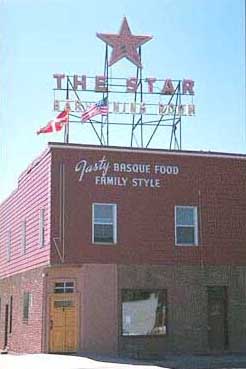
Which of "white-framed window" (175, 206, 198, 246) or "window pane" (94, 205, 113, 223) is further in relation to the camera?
"white-framed window" (175, 206, 198, 246)

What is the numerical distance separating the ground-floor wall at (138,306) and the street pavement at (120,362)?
58.6 inches

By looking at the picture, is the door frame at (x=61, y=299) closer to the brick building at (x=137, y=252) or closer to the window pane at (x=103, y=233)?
the brick building at (x=137, y=252)

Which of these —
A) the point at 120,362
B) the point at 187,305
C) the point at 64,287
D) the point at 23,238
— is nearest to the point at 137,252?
the point at 187,305

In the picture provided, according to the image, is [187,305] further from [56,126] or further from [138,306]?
[56,126]

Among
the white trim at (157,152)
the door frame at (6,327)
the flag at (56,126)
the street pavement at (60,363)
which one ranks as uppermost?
the flag at (56,126)

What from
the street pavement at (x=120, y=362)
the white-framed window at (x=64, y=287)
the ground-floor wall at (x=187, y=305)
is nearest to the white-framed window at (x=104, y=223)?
the ground-floor wall at (x=187, y=305)

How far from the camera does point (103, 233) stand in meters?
29.4

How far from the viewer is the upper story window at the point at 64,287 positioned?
29.0m

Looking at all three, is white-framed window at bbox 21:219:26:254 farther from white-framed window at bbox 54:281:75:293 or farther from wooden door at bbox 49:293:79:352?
wooden door at bbox 49:293:79:352

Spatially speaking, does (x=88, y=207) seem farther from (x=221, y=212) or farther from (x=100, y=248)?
(x=221, y=212)

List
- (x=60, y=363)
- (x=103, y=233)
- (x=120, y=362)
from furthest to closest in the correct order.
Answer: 1. (x=103, y=233)
2. (x=120, y=362)
3. (x=60, y=363)

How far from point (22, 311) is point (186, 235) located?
843 centimetres

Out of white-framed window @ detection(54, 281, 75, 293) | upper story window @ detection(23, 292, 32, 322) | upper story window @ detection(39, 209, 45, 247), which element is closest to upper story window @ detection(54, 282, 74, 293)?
white-framed window @ detection(54, 281, 75, 293)

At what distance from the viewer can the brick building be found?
28688mm
